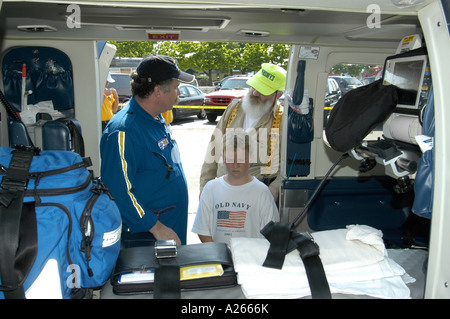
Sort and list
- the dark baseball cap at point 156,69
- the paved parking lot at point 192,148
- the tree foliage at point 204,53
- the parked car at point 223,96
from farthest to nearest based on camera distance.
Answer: the tree foliage at point 204,53 → the parked car at point 223,96 → the paved parking lot at point 192,148 → the dark baseball cap at point 156,69

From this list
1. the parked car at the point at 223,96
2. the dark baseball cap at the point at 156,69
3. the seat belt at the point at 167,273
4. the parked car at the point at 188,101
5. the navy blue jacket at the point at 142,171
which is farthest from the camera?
the parked car at the point at 188,101

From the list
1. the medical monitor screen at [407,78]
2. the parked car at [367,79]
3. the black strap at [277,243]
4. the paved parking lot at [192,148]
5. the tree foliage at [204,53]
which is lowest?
the paved parking lot at [192,148]

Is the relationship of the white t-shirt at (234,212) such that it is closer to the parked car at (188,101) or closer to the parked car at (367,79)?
the parked car at (367,79)

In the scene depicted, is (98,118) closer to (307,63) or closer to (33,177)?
(307,63)

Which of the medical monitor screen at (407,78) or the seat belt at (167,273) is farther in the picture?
the medical monitor screen at (407,78)

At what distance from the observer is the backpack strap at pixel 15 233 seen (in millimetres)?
1215

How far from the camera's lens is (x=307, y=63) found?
3.94 meters

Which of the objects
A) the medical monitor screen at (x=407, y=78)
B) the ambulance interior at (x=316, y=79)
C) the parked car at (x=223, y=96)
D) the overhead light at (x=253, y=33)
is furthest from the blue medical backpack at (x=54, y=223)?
the parked car at (x=223, y=96)

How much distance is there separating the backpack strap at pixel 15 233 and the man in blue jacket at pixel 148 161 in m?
1.17

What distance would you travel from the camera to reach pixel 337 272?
1481 millimetres

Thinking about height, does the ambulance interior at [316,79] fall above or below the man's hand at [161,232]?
above

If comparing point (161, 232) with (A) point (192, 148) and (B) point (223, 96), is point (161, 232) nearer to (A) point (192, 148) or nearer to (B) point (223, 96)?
(A) point (192, 148)

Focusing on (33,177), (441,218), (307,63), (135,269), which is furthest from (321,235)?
(307,63)
